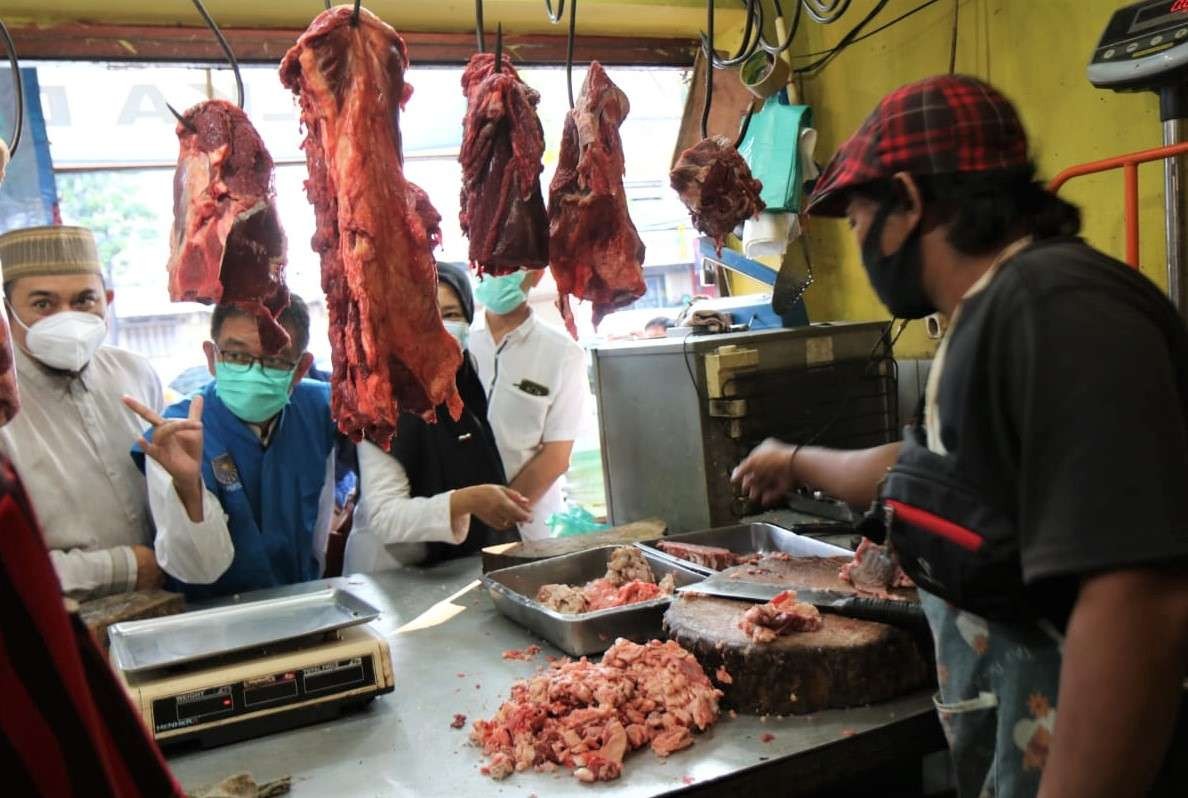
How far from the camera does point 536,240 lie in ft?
8.51

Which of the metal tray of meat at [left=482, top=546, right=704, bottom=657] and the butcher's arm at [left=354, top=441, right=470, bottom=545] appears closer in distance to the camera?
the metal tray of meat at [left=482, top=546, right=704, bottom=657]

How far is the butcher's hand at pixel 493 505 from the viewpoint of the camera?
9.73 ft

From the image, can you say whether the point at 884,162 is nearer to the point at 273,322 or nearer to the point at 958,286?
the point at 958,286

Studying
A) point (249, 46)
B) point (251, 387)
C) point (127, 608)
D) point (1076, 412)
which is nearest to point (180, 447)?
point (251, 387)

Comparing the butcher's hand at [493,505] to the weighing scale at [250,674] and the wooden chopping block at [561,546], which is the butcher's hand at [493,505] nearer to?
the wooden chopping block at [561,546]

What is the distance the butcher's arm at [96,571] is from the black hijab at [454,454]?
935mm

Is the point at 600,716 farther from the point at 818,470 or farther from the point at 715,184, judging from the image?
the point at 715,184

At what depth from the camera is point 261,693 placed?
1890 mm

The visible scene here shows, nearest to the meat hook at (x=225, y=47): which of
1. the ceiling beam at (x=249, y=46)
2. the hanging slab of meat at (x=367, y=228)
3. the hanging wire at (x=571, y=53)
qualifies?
the hanging slab of meat at (x=367, y=228)

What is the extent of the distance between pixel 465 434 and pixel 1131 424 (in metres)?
2.59

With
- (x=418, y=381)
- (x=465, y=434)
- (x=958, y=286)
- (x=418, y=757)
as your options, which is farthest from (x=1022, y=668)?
(x=465, y=434)

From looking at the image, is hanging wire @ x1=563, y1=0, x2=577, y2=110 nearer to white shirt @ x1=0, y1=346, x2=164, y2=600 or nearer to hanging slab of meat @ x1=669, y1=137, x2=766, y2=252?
hanging slab of meat @ x1=669, y1=137, x2=766, y2=252

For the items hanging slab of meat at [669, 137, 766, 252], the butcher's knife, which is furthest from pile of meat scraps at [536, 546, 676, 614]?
hanging slab of meat at [669, 137, 766, 252]

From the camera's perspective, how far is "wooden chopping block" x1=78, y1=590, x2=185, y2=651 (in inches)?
88.7
